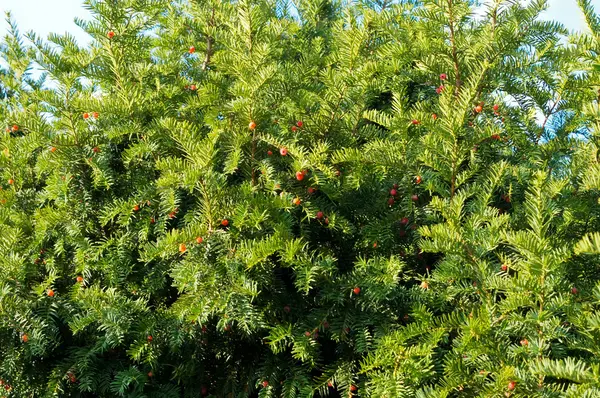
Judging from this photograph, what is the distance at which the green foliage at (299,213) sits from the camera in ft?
6.14

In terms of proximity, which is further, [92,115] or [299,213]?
[92,115]

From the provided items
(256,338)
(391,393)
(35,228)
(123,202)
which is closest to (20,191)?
(35,228)

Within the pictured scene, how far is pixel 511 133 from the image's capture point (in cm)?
226

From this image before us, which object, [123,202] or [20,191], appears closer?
[123,202]

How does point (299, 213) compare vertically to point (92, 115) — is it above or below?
below

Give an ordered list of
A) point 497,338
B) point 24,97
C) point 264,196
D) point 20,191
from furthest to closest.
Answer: point 24,97, point 20,191, point 264,196, point 497,338

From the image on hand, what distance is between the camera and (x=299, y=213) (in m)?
2.23

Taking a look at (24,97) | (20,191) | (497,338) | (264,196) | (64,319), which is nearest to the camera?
(497,338)

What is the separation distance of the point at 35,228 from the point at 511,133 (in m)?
1.64

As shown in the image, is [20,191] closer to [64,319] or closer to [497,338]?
[64,319]

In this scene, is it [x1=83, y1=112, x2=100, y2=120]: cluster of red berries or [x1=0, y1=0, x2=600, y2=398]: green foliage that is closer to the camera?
[x1=0, y1=0, x2=600, y2=398]: green foliage

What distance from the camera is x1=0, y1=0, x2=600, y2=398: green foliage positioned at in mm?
1870

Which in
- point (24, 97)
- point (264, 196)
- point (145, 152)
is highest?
point (24, 97)

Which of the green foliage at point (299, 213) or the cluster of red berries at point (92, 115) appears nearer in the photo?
the green foliage at point (299, 213)
